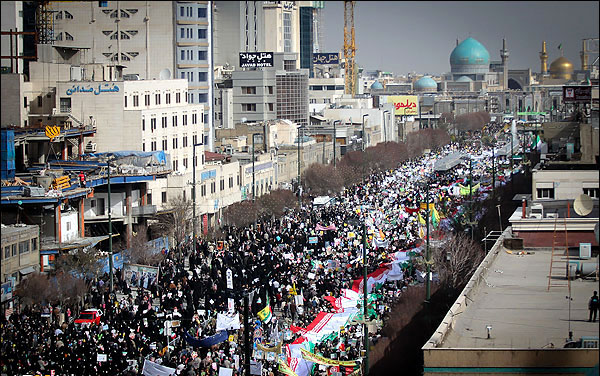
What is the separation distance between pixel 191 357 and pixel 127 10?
53375mm

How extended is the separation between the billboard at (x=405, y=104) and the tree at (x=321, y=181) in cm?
8236

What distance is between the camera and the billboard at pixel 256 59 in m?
105

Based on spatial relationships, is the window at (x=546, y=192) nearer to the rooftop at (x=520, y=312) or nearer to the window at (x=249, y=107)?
the rooftop at (x=520, y=312)

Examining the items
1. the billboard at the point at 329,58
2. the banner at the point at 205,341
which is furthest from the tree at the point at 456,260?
the billboard at the point at 329,58

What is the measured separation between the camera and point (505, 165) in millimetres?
84625

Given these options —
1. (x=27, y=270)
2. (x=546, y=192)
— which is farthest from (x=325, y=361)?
(x=27, y=270)

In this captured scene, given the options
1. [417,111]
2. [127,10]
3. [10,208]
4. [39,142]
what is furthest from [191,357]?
[417,111]

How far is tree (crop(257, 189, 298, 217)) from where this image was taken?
60062mm

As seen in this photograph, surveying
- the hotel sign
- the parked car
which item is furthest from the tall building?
the parked car

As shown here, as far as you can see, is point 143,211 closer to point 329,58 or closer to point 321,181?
point 321,181

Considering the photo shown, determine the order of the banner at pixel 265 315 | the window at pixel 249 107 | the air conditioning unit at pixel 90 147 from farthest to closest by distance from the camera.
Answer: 1. the window at pixel 249 107
2. the air conditioning unit at pixel 90 147
3. the banner at pixel 265 315

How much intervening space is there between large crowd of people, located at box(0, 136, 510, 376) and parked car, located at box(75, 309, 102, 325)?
30 cm

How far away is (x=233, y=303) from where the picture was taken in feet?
105

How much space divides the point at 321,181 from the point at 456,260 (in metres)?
37.7
